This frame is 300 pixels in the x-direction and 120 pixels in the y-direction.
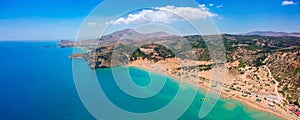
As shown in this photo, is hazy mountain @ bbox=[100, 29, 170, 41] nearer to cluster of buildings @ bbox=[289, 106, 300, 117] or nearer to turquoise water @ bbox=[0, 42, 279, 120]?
turquoise water @ bbox=[0, 42, 279, 120]

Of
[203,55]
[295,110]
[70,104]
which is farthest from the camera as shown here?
[203,55]

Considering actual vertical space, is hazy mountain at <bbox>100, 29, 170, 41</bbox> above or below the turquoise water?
above

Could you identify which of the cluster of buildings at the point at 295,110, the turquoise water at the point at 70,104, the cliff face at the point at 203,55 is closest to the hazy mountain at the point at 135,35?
the cliff face at the point at 203,55

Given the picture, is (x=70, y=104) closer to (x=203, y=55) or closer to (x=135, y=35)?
(x=135, y=35)

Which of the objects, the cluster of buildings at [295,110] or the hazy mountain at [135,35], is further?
the hazy mountain at [135,35]

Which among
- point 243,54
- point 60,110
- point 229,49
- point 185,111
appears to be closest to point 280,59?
point 243,54

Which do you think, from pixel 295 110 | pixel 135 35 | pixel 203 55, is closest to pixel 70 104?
pixel 295 110

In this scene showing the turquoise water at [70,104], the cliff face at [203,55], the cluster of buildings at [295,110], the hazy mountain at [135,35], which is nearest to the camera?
the turquoise water at [70,104]

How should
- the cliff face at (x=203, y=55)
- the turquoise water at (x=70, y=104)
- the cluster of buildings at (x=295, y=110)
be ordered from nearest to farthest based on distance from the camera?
the turquoise water at (x=70, y=104) < the cluster of buildings at (x=295, y=110) < the cliff face at (x=203, y=55)

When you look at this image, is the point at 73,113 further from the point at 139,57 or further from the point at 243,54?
the point at 243,54

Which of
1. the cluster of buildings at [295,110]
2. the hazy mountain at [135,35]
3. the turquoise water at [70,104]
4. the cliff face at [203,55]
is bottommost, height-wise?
the cluster of buildings at [295,110]

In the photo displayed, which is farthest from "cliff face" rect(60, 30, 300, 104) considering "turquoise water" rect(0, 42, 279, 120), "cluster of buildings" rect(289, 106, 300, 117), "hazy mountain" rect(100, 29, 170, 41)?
"turquoise water" rect(0, 42, 279, 120)

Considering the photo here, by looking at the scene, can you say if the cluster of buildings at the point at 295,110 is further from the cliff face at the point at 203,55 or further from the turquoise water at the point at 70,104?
Result: the turquoise water at the point at 70,104
